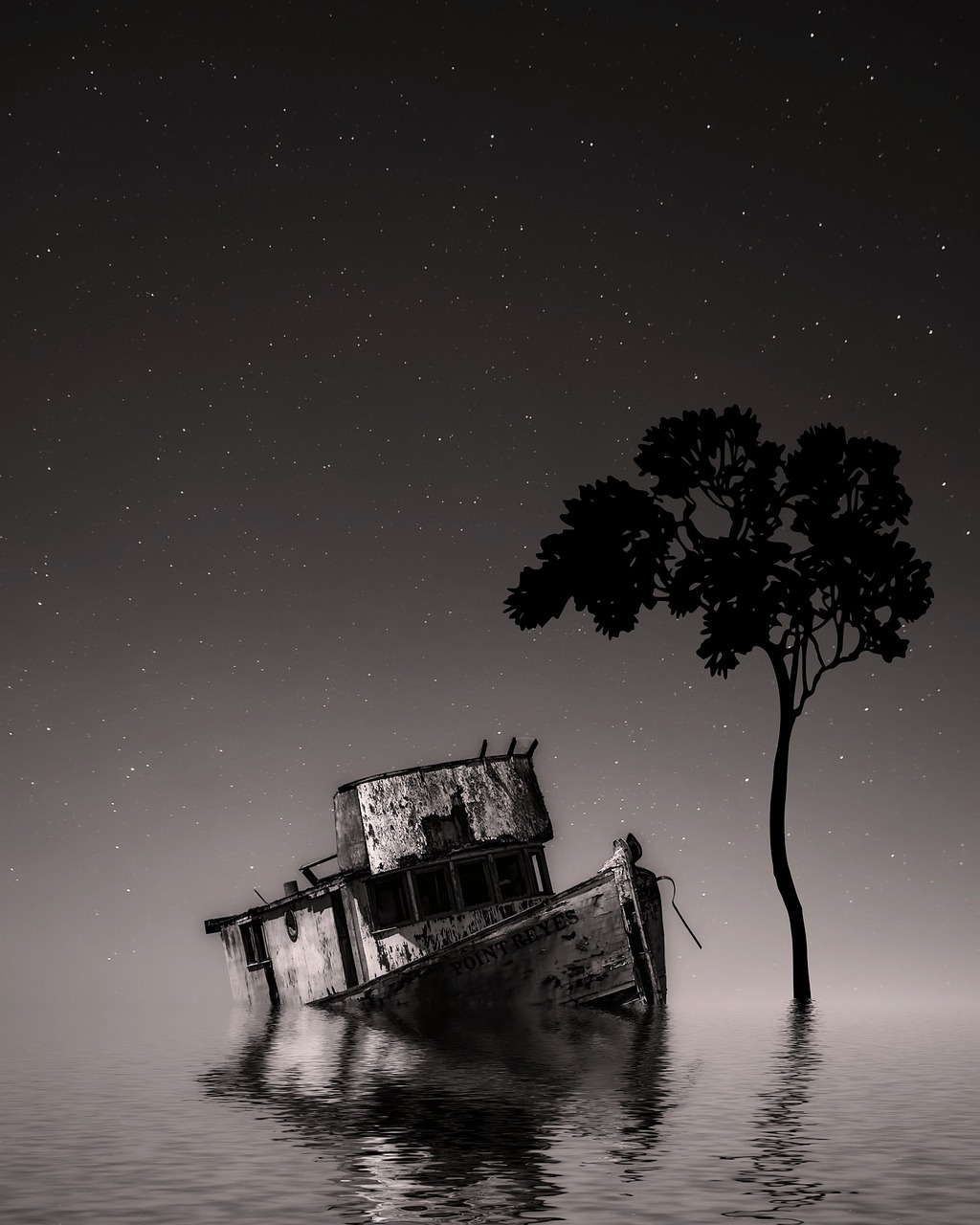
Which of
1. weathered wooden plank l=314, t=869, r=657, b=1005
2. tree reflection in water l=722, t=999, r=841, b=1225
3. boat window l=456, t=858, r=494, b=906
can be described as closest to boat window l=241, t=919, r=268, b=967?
boat window l=456, t=858, r=494, b=906

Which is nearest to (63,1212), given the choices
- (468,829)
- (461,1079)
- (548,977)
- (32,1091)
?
(461,1079)

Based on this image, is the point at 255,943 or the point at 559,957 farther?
the point at 255,943

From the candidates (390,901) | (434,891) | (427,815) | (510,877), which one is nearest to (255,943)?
(390,901)

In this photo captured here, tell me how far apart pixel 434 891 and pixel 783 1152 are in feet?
48.7

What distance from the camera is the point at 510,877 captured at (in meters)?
25.1

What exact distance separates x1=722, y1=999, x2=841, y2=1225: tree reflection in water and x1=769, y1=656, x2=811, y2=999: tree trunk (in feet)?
23.3

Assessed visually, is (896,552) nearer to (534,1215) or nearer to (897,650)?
(897,650)

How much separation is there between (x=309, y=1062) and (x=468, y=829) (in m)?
7.28

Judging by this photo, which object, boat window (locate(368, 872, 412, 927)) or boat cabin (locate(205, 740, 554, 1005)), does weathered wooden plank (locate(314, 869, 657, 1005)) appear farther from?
boat window (locate(368, 872, 412, 927))

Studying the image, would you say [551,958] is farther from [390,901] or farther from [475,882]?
[390,901]

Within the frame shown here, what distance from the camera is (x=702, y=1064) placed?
1672cm

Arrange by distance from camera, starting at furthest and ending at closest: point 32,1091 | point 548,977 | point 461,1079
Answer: point 548,977
point 32,1091
point 461,1079

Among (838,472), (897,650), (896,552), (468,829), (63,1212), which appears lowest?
(63,1212)

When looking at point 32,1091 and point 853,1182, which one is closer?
point 853,1182
